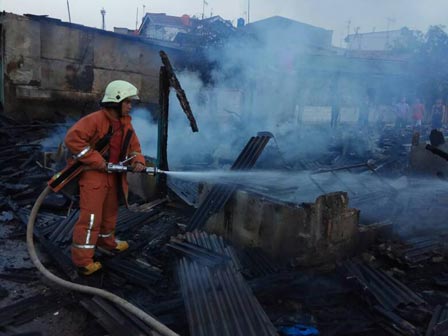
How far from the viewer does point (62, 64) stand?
506 inches

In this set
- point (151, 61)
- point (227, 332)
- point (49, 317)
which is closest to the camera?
point (227, 332)

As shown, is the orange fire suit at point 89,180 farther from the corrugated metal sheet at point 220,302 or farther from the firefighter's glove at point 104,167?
the corrugated metal sheet at point 220,302

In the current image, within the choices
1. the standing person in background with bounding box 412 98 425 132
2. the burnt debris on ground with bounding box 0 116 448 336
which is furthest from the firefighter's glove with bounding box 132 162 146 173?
the standing person in background with bounding box 412 98 425 132

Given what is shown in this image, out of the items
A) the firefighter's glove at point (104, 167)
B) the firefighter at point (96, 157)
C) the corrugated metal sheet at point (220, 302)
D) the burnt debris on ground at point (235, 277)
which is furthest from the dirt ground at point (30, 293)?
the firefighter's glove at point (104, 167)

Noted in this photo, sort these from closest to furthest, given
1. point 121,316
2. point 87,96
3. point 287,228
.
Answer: point 121,316
point 287,228
point 87,96

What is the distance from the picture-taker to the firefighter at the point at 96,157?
13.1 feet

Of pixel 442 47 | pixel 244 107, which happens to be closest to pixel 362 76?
pixel 442 47

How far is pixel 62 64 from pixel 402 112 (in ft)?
44.3

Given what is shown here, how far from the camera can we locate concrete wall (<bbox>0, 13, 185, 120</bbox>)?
465 inches

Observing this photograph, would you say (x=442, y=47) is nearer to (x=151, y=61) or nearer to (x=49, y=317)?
(x=151, y=61)

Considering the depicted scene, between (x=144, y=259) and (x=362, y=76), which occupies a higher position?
(x=362, y=76)

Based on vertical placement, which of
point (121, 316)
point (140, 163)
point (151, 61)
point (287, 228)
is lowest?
point (121, 316)

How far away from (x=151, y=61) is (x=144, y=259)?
11.6m

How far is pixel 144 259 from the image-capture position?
4594mm
